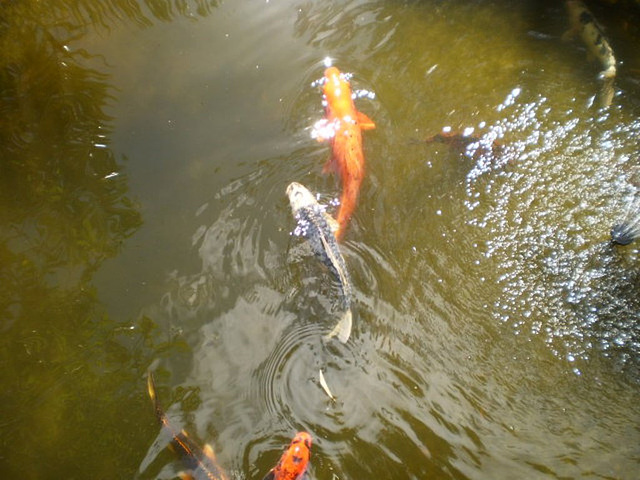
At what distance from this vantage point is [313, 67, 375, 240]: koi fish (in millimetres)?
3479

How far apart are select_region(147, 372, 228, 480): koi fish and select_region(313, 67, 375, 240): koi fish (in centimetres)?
169

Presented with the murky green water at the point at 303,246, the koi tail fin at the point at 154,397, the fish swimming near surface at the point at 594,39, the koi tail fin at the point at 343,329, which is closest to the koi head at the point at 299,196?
the murky green water at the point at 303,246

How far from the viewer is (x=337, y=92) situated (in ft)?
12.7

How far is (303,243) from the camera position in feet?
11.1

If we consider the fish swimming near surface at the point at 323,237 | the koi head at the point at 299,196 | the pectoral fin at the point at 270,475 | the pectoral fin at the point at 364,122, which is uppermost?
the pectoral fin at the point at 364,122

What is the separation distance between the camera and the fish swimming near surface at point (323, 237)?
3066mm

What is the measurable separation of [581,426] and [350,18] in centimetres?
386

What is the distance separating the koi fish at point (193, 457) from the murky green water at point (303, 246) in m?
0.07

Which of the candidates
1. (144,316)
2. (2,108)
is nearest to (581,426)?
(144,316)

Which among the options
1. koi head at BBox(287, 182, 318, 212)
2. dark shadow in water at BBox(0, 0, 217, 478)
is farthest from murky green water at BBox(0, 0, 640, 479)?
koi head at BBox(287, 182, 318, 212)

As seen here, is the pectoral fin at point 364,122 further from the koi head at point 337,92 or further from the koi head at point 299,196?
the koi head at point 299,196

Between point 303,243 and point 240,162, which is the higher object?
point 240,162

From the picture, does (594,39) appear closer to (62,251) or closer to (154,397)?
(154,397)

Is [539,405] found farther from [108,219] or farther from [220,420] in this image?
[108,219]
